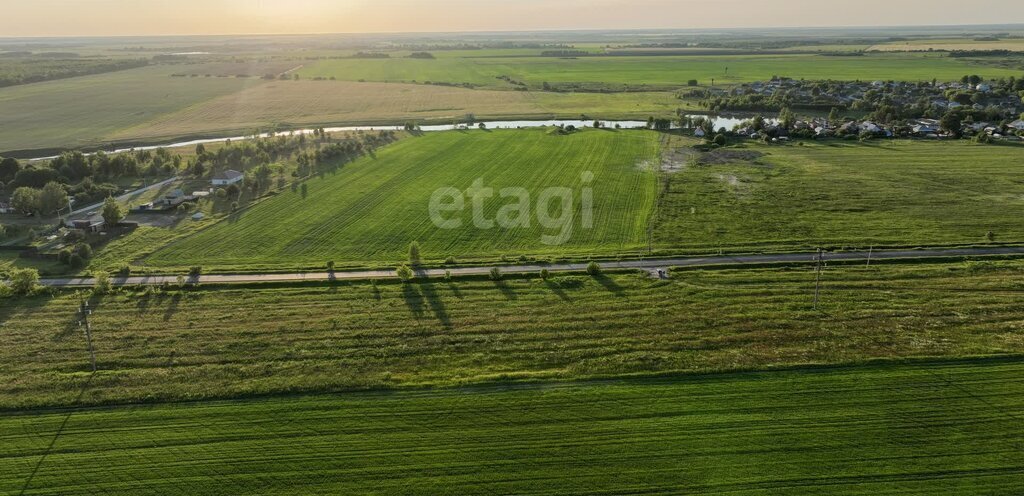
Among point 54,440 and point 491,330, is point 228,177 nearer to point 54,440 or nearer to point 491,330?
point 491,330

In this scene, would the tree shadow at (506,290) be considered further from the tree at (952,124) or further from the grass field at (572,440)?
the tree at (952,124)

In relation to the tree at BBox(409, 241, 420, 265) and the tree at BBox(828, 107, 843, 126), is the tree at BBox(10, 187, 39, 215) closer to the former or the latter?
the tree at BBox(409, 241, 420, 265)

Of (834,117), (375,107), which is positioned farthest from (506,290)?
(375,107)

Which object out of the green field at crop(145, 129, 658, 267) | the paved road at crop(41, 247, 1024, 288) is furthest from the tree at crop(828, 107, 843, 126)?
the paved road at crop(41, 247, 1024, 288)

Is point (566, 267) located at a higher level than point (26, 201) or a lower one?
lower

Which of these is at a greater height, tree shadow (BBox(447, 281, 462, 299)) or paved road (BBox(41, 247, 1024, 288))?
paved road (BBox(41, 247, 1024, 288))

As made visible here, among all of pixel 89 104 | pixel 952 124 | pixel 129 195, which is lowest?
pixel 129 195

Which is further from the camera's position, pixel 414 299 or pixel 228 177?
pixel 228 177

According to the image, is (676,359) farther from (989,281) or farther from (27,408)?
(27,408)
